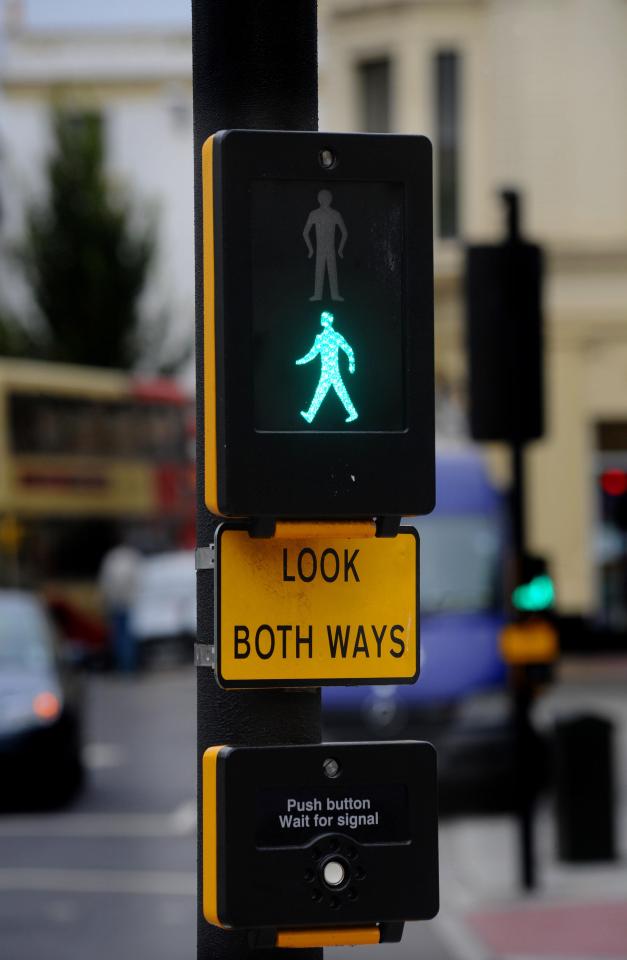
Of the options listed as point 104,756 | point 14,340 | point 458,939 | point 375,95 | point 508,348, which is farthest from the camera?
point 14,340

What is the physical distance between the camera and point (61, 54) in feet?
172

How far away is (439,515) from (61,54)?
36332 millimetres

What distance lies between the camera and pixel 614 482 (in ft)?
108

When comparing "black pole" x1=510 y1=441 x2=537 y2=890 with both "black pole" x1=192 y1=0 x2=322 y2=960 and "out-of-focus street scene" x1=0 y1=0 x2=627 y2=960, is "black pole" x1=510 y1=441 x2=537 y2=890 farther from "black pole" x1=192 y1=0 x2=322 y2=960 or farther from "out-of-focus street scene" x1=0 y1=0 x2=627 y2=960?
"black pole" x1=192 y1=0 x2=322 y2=960

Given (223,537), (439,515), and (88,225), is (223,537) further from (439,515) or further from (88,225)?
(88,225)

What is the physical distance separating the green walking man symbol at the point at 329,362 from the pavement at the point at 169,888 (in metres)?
7.34

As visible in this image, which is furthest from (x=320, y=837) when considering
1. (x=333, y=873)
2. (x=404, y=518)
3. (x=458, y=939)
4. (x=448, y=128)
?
(x=448, y=128)

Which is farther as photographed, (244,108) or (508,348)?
(508,348)

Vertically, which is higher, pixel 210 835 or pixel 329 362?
pixel 329 362

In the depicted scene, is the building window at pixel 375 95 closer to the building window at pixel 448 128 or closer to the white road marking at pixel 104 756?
the building window at pixel 448 128

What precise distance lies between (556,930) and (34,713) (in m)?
6.35

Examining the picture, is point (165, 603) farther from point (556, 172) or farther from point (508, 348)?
point (508, 348)

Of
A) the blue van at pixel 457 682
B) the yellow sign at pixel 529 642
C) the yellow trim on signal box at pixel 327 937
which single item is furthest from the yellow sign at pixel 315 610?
the blue van at pixel 457 682

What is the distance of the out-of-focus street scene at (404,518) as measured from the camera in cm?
1277
